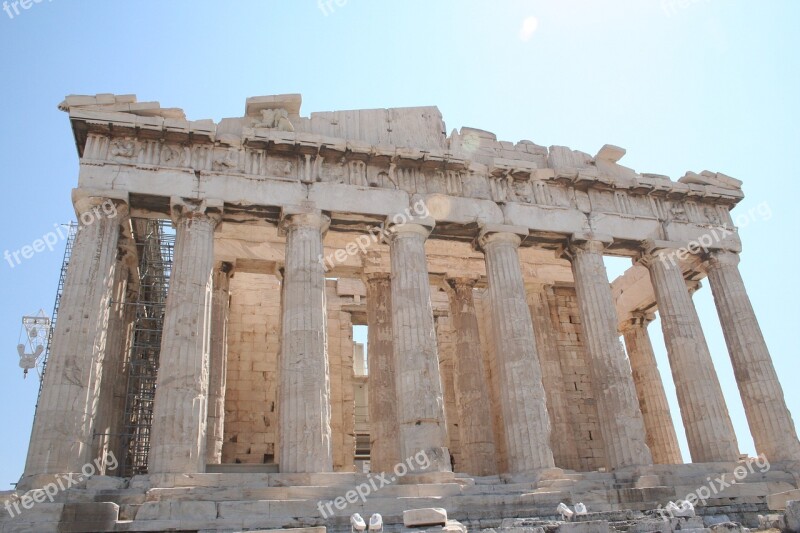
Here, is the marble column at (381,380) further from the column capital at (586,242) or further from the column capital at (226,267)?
the column capital at (586,242)

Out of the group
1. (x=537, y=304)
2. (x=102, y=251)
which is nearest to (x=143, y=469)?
(x=102, y=251)

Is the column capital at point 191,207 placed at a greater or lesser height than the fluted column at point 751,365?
greater

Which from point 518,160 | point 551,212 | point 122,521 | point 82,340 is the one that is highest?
point 518,160

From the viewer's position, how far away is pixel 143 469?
716 inches

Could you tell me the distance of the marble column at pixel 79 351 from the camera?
41.2 feet

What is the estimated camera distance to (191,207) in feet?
50.9

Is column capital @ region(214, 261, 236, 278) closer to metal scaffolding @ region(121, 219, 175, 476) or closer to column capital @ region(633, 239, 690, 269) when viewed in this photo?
metal scaffolding @ region(121, 219, 175, 476)

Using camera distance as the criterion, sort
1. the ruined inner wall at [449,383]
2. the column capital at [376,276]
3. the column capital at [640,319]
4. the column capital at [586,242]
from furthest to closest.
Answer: the column capital at [640,319], the ruined inner wall at [449,383], the column capital at [376,276], the column capital at [586,242]

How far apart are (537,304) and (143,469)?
12.9 meters

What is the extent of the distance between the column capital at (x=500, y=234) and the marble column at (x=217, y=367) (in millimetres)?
7370

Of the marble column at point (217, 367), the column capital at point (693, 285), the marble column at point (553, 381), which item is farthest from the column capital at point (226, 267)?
the column capital at point (693, 285)

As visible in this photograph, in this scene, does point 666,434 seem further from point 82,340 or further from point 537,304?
point 82,340

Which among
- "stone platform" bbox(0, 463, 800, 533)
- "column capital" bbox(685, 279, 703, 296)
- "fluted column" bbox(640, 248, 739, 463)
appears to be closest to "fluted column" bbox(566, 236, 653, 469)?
"stone platform" bbox(0, 463, 800, 533)

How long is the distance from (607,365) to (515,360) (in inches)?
102
